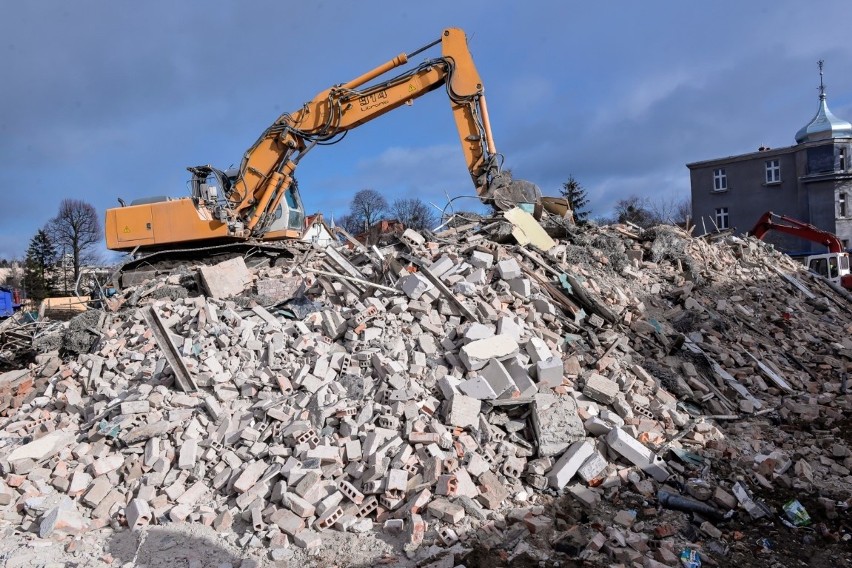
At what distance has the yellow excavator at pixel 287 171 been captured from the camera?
37.0ft

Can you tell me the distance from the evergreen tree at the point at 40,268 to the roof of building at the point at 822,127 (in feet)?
134

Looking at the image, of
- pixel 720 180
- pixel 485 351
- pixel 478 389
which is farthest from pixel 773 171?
pixel 478 389

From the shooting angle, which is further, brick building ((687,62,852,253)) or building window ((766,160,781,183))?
building window ((766,160,781,183))

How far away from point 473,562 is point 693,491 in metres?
2.26

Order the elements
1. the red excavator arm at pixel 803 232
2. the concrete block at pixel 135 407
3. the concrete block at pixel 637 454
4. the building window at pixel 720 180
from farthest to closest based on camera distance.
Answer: the building window at pixel 720 180 < the red excavator arm at pixel 803 232 < the concrete block at pixel 135 407 < the concrete block at pixel 637 454

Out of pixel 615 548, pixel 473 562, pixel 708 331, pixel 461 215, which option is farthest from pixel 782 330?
pixel 473 562

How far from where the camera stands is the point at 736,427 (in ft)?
23.8

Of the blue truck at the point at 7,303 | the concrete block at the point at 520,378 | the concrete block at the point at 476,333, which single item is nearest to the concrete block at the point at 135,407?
the concrete block at the point at 476,333

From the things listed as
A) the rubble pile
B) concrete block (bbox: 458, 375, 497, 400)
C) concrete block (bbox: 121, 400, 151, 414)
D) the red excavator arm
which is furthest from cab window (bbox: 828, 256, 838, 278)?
concrete block (bbox: 121, 400, 151, 414)

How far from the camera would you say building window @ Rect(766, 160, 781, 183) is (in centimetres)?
3434

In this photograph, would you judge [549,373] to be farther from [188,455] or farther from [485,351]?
[188,455]

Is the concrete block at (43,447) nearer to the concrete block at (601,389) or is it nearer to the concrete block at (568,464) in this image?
the concrete block at (568,464)

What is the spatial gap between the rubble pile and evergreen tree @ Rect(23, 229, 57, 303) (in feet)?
90.3

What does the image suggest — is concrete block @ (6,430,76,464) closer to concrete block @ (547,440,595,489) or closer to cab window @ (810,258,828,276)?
concrete block @ (547,440,595,489)
